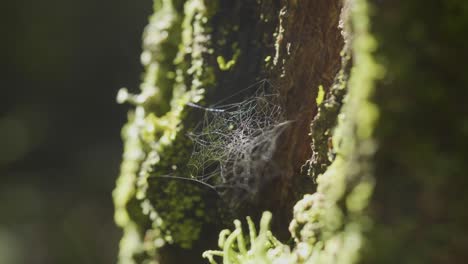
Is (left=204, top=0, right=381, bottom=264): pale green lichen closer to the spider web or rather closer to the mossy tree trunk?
the mossy tree trunk

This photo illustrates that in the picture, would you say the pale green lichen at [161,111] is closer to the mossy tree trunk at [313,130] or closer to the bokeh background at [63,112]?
the mossy tree trunk at [313,130]

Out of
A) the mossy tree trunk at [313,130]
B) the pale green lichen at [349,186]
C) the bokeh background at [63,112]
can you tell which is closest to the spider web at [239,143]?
the mossy tree trunk at [313,130]

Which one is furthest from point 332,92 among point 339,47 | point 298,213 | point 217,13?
point 217,13

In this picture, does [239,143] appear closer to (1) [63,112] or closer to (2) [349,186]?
(2) [349,186]

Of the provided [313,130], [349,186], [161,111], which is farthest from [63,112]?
[349,186]

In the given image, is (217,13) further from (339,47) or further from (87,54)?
(87,54)
